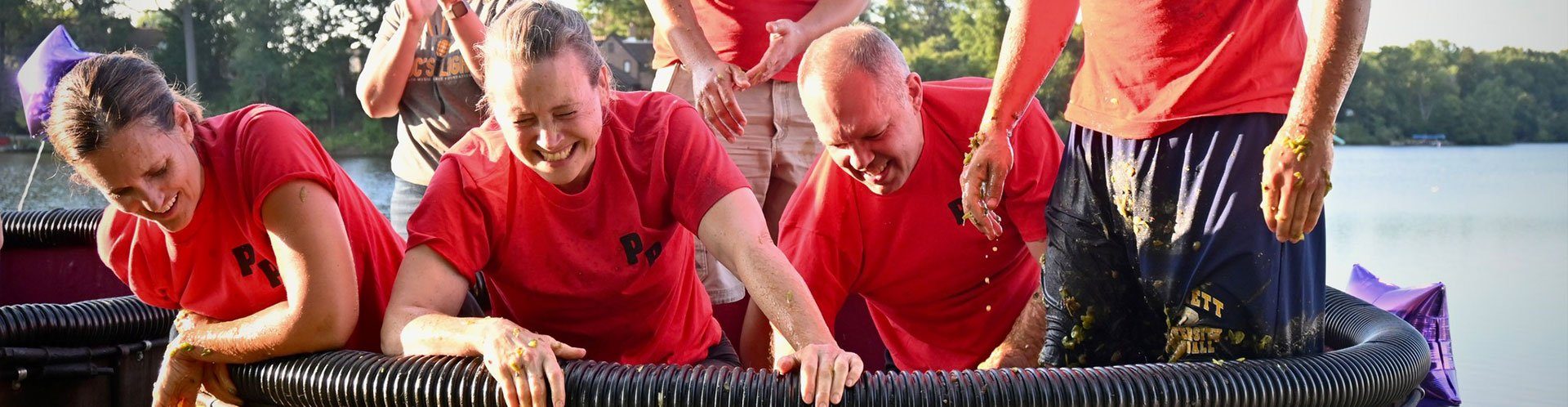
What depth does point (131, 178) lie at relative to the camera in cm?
220

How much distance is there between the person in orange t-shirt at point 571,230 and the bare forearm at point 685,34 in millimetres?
680

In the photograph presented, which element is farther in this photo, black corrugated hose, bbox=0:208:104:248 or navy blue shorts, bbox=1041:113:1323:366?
black corrugated hose, bbox=0:208:104:248

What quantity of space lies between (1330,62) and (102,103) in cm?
199

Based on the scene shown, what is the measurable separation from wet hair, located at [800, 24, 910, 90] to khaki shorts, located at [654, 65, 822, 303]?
0.81 m

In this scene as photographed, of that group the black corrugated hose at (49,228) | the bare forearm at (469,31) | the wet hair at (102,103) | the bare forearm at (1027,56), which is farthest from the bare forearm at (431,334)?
the black corrugated hose at (49,228)

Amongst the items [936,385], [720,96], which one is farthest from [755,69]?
[936,385]

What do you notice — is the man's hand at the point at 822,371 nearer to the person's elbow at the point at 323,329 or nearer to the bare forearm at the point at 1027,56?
the bare forearm at the point at 1027,56

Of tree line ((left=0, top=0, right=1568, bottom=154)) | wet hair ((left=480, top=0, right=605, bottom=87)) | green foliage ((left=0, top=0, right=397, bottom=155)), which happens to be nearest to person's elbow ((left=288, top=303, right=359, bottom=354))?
wet hair ((left=480, top=0, right=605, bottom=87))

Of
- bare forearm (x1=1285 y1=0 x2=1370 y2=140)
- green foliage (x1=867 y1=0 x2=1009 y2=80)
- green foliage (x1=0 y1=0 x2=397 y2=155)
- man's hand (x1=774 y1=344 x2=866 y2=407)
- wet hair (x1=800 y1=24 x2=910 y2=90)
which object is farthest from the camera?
green foliage (x1=867 y1=0 x2=1009 y2=80)

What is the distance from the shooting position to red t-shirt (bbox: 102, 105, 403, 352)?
2.30 meters

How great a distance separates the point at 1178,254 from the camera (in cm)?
212

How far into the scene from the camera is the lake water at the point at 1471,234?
6518 millimetres

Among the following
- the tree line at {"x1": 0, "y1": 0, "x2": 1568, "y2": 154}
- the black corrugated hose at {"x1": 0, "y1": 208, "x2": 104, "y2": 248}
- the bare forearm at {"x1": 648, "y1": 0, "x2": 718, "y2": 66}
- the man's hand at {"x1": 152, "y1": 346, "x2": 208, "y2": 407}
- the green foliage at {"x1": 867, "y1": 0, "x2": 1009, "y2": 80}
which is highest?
the bare forearm at {"x1": 648, "y1": 0, "x2": 718, "y2": 66}

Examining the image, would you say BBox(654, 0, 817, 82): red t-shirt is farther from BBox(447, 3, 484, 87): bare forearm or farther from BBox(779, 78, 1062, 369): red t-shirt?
BBox(779, 78, 1062, 369): red t-shirt
